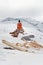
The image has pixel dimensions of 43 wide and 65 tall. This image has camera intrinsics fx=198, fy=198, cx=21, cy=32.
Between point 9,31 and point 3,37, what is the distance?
3.05 feet

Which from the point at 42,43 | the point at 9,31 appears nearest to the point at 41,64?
the point at 42,43

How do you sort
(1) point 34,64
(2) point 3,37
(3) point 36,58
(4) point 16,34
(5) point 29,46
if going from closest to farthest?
1. (1) point 34,64
2. (3) point 36,58
3. (5) point 29,46
4. (2) point 3,37
5. (4) point 16,34

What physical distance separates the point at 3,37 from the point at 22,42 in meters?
0.59

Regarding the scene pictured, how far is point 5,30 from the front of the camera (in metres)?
6.56

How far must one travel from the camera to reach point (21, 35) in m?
6.17

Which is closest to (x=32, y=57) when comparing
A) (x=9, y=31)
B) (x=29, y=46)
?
(x=29, y=46)

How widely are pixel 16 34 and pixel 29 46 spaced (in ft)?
3.63

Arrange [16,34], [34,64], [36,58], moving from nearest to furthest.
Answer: [34,64] < [36,58] < [16,34]

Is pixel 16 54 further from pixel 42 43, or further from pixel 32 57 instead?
pixel 42 43

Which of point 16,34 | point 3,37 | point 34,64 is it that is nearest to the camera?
point 34,64

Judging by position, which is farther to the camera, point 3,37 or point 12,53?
point 3,37

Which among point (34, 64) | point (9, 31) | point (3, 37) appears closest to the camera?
point (34, 64)

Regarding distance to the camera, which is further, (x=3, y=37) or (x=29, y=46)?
(x=3, y=37)

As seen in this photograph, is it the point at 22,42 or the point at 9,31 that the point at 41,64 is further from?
the point at 9,31
